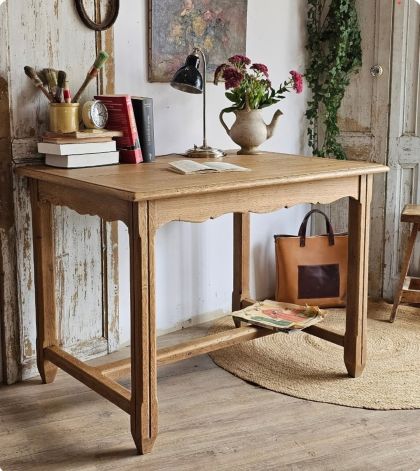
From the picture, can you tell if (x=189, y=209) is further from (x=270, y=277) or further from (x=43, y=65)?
(x=270, y=277)

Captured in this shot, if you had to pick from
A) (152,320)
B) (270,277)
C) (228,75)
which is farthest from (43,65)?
(270,277)

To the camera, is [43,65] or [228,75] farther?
[228,75]

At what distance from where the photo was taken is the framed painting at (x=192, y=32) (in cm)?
321

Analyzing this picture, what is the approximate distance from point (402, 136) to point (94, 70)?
1.79m

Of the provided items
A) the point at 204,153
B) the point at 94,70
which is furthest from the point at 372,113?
the point at 94,70

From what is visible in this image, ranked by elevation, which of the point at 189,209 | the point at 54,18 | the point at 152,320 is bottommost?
the point at 152,320

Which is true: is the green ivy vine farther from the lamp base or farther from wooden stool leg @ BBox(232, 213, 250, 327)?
the lamp base

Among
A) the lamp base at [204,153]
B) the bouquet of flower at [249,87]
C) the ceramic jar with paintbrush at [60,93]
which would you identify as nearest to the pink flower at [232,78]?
the bouquet of flower at [249,87]

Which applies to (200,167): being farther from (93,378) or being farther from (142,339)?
(93,378)

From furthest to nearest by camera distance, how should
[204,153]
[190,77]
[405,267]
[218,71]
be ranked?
[405,267] < [218,71] < [204,153] < [190,77]

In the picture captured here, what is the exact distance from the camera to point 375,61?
385 centimetres

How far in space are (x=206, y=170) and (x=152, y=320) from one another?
1.97 ft

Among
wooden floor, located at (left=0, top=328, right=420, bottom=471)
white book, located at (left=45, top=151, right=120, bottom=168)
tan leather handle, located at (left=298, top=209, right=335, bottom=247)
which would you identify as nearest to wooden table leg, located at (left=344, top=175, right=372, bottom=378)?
wooden floor, located at (left=0, top=328, right=420, bottom=471)

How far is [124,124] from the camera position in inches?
112
